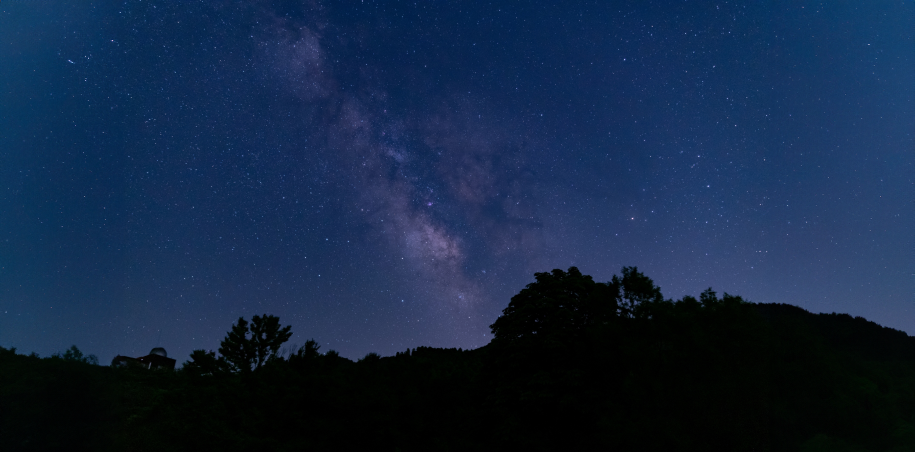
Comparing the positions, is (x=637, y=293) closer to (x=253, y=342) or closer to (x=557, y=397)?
(x=557, y=397)

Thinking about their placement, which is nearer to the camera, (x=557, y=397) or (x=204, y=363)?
(x=557, y=397)

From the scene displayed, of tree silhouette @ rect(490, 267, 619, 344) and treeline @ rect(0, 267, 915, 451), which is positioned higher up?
tree silhouette @ rect(490, 267, 619, 344)

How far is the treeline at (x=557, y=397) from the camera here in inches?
1076

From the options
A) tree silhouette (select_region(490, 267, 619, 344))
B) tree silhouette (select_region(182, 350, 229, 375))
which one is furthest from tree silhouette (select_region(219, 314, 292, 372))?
tree silhouette (select_region(490, 267, 619, 344))

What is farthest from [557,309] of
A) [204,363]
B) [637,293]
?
[204,363]

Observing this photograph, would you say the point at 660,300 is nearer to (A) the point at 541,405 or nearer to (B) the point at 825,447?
(A) the point at 541,405

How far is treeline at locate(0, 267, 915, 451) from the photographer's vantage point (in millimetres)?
27328

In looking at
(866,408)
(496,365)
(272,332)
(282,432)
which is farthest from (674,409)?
(272,332)

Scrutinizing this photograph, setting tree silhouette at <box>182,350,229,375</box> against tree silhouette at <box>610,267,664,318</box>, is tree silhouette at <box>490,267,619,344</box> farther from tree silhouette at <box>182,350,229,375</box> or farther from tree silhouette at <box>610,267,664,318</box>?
tree silhouette at <box>182,350,229,375</box>

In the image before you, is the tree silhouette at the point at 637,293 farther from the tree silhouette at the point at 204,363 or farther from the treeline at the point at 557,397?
the tree silhouette at the point at 204,363

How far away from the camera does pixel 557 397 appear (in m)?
31.2

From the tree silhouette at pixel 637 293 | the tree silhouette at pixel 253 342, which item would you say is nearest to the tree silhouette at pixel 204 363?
the tree silhouette at pixel 253 342

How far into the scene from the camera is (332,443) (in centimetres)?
3675

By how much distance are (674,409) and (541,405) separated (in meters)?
A: 7.95
